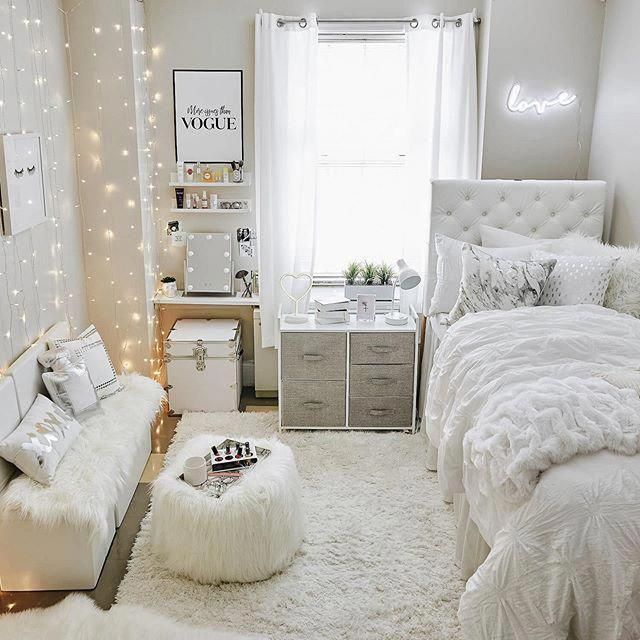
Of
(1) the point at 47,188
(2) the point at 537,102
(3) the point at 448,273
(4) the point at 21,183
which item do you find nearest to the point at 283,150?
(3) the point at 448,273

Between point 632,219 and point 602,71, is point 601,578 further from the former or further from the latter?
point 602,71

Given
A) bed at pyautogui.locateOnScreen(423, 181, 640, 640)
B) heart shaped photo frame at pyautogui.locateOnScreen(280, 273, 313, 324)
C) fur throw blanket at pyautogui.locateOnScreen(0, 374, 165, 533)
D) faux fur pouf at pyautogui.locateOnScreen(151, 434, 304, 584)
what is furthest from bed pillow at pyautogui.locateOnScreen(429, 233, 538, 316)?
fur throw blanket at pyautogui.locateOnScreen(0, 374, 165, 533)

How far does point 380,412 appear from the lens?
4000mm

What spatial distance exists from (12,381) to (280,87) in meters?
2.18

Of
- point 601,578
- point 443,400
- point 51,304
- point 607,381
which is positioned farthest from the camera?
point 51,304

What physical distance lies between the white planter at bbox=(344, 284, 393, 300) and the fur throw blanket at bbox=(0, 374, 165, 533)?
130cm

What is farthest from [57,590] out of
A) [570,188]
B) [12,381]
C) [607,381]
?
[570,188]

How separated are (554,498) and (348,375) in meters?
2.07

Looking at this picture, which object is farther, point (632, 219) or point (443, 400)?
point (632, 219)

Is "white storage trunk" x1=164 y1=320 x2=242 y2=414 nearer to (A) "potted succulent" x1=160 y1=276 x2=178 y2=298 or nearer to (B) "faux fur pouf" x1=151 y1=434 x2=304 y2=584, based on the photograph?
(A) "potted succulent" x1=160 y1=276 x2=178 y2=298

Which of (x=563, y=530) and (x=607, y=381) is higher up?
(x=607, y=381)

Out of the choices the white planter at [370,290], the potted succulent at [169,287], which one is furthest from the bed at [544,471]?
the potted succulent at [169,287]

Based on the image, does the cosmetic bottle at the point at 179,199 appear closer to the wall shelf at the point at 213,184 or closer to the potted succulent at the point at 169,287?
the wall shelf at the point at 213,184

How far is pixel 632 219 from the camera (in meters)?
3.72
